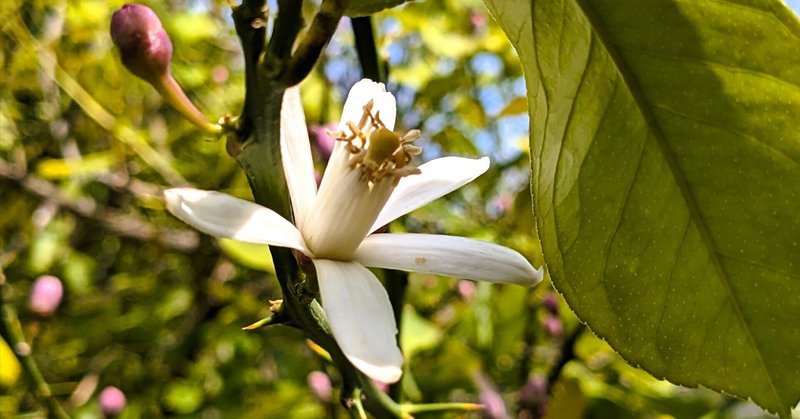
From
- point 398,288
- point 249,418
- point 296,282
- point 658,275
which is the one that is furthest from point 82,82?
point 658,275

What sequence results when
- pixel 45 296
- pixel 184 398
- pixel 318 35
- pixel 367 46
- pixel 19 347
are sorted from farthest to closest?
pixel 184 398
pixel 45 296
pixel 19 347
pixel 367 46
pixel 318 35

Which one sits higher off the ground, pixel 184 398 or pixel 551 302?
pixel 551 302

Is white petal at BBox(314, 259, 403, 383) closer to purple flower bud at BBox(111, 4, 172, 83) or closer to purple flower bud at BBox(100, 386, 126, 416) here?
purple flower bud at BBox(111, 4, 172, 83)

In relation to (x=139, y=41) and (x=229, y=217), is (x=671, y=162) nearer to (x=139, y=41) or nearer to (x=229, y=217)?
(x=229, y=217)

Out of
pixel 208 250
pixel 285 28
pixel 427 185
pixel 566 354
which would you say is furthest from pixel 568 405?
pixel 208 250

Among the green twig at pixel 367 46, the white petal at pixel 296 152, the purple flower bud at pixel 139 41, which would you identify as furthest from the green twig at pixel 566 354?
the purple flower bud at pixel 139 41
